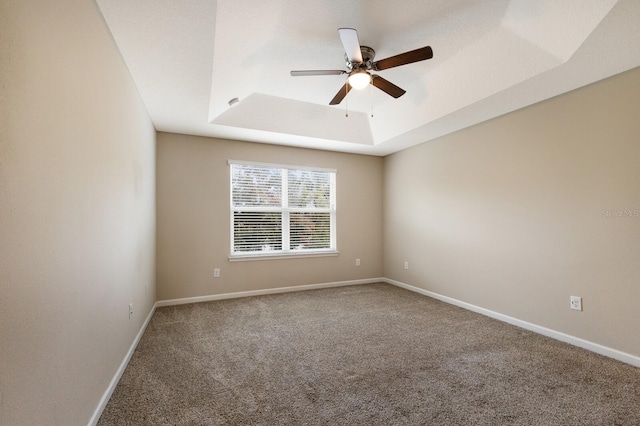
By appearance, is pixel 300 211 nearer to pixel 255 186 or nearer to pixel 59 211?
pixel 255 186

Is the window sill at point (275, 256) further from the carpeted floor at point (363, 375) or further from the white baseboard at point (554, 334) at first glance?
the white baseboard at point (554, 334)

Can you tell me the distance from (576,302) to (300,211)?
362 centimetres

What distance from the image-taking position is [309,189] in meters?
5.15

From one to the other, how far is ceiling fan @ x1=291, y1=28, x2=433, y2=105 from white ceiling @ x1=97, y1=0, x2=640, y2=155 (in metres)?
0.30

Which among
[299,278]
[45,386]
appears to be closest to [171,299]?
[299,278]

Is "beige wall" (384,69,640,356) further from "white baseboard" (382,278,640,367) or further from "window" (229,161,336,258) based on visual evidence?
"window" (229,161,336,258)

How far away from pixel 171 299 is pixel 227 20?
139 inches

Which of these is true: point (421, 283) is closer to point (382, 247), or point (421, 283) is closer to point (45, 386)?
point (382, 247)

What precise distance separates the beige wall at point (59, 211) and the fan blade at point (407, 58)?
1.94 meters

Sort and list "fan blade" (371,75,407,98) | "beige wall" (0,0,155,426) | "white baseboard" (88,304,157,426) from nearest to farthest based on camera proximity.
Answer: "beige wall" (0,0,155,426) < "white baseboard" (88,304,157,426) < "fan blade" (371,75,407,98)

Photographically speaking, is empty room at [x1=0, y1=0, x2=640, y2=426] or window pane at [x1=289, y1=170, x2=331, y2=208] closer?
empty room at [x1=0, y1=0, x2=640, y2=426]

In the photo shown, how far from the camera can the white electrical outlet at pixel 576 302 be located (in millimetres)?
2853

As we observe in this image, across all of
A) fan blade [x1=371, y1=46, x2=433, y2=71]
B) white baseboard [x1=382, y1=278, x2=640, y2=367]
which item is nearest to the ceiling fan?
fan blade [x1=371, y1=46, x2=433, y2=71]

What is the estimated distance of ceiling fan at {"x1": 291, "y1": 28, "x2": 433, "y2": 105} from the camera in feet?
7.14
